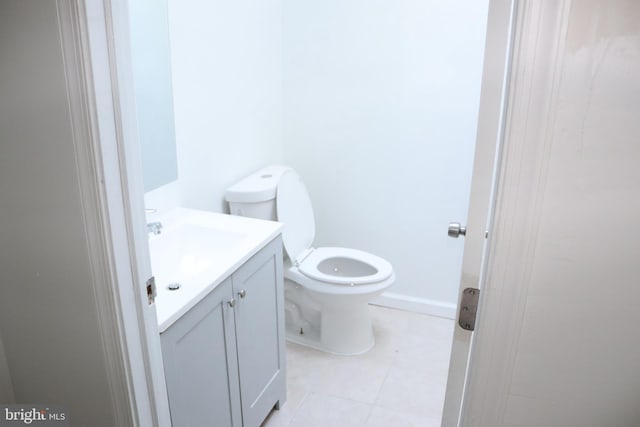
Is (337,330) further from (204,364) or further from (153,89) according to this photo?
(153,89)

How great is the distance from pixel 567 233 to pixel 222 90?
5.81 ft

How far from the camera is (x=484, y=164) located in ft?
3.06

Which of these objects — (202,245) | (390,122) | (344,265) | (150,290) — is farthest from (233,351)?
(390,122)

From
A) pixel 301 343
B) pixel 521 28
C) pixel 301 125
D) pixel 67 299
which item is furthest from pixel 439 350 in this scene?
pixel 521 28

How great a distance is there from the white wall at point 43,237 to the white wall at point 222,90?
3.12ft

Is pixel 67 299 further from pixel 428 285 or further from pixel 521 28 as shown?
pixel 428 285

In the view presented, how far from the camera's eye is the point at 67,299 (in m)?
1.16

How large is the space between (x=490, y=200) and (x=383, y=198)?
188cm

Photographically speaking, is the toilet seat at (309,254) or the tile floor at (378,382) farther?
the toilet seat at (309,254)

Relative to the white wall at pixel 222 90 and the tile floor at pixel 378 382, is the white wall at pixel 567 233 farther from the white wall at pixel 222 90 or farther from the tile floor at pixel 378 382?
the white wall at pixel 222 90

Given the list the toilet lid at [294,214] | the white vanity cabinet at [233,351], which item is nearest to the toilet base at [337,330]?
the toilet lid at [294,214]

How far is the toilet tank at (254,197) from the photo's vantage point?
229 centimetres

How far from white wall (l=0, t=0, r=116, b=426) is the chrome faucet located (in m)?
0.60

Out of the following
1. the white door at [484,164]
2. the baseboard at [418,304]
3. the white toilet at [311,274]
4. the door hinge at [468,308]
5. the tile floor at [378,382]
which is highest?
the white door at [484,164]
